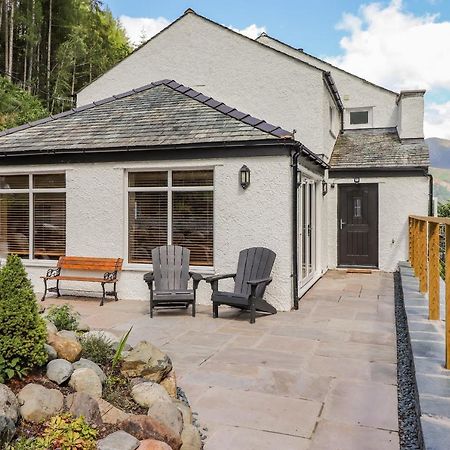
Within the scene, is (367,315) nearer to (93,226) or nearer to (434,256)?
(434,256)

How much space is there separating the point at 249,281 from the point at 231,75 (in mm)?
7804

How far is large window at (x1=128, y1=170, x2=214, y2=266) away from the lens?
28.3 feet

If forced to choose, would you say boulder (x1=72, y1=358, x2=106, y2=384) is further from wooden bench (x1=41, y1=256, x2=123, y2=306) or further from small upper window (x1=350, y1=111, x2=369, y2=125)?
Answer: small upper window (x1=350, y1=111, x2=369, y2=125)

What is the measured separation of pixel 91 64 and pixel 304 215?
19397 millimetres

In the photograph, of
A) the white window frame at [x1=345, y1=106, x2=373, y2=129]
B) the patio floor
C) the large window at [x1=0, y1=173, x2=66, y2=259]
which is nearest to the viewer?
the patio floor

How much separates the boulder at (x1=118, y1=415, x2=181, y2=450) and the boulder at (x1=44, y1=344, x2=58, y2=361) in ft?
3.00

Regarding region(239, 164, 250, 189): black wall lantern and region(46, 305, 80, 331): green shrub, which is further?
region(239, 164, 250, 189): black wall lantern

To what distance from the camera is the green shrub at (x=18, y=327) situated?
10.9 feet

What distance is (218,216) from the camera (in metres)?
8.43

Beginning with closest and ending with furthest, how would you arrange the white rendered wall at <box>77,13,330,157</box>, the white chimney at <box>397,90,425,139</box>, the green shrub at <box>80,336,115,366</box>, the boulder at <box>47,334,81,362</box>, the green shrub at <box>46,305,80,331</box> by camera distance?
1. the boulder at <box>47,334,81,362</box>
2. the green shrub at <box>80,336,115,366</box>
3. the green shrub at <box>46,305,80,331</box>
4. the white rendered wall at <box>77,13,330,157</box>
5. the white chimney at <box>397,90,425,139</box>

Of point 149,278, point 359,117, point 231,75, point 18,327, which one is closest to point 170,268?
point 149,278

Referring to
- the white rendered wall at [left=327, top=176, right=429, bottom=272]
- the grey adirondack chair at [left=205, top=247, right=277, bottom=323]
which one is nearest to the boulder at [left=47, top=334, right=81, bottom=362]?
the grey adirondack chair at [left=205, top=247, right=277, bottom=323]

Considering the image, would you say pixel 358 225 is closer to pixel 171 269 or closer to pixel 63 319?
pixel 171 269

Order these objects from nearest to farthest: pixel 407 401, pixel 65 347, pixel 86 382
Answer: pixel 86 382 → pixel 65 347 → pixel 407 401
